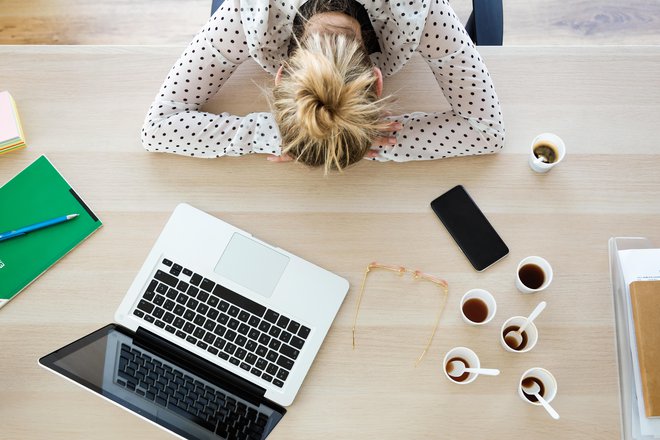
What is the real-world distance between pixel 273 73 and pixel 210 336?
1.86ft

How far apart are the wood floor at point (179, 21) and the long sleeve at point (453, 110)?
0.88 meters

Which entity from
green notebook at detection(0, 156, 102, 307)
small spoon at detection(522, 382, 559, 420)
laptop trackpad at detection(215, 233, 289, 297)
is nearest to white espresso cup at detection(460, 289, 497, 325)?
small spoon at detection(522, 382, 559, 420)

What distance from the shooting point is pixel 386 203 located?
110 centimetres

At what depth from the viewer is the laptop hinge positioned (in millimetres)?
1021

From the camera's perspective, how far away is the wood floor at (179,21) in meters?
1.83

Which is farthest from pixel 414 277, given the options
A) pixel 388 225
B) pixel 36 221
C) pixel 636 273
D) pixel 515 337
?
pixel 36 221

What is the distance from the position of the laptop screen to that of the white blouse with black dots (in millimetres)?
419

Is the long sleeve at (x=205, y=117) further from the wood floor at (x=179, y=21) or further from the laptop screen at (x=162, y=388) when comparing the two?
the wood floor at (x=179, y=21)

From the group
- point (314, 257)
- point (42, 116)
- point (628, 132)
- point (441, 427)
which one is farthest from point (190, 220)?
point (628, 132)

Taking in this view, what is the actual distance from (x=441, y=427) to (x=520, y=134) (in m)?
0.62

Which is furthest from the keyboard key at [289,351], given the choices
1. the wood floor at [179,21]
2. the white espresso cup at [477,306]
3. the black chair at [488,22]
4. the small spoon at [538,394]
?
the wood floor at [179,21]

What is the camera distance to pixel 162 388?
3.38ft

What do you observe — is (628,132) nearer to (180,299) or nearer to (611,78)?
(611,78)

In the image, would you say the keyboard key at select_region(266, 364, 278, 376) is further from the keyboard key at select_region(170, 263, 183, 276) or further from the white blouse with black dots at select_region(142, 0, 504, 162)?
the white blouse with black dots at select_region(142, 0, 504, 162)
